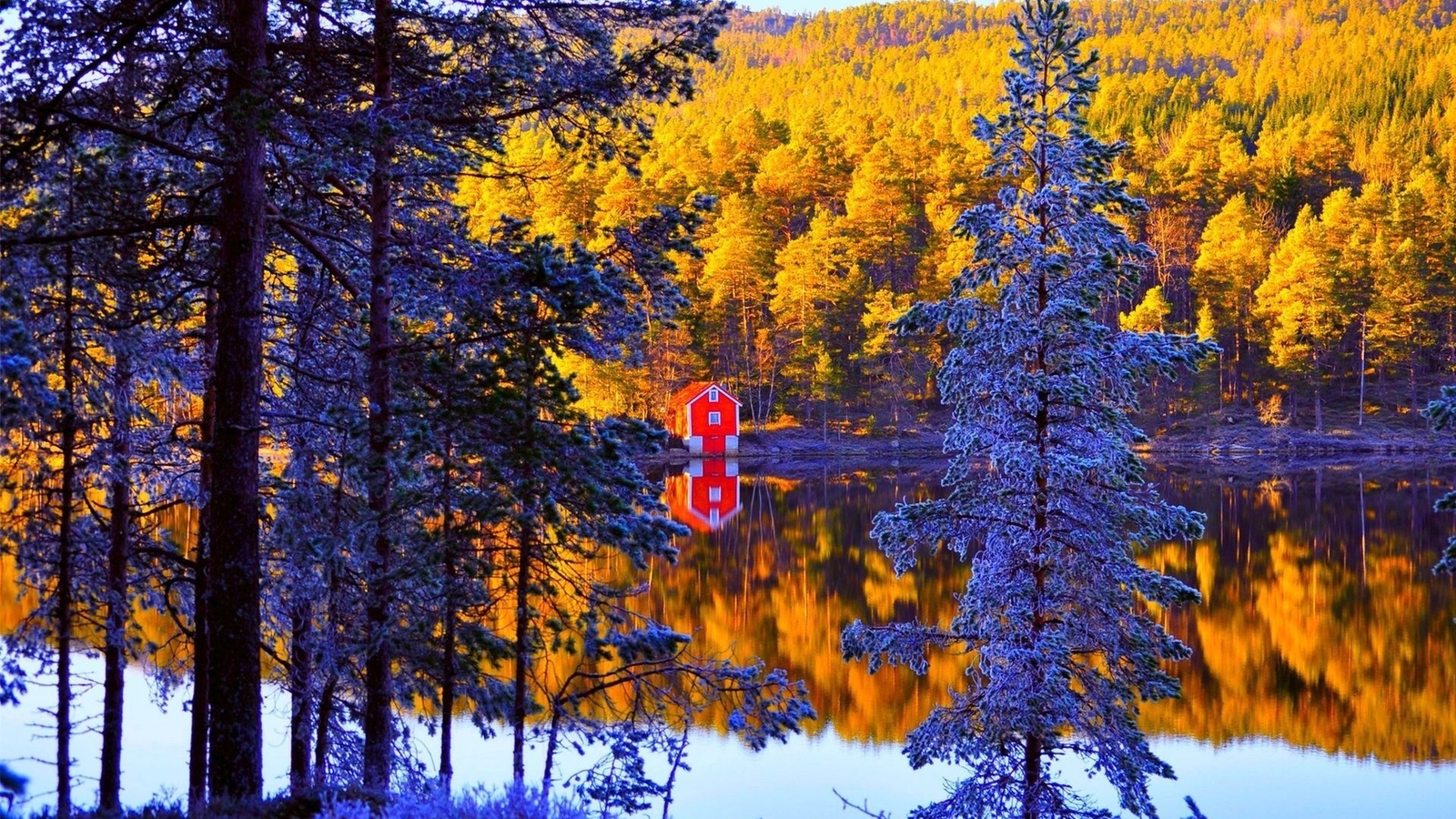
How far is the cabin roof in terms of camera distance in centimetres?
6588

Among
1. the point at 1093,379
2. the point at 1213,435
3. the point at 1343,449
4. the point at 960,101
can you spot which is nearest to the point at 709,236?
the point at 1213,435

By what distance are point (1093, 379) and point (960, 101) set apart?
152 m

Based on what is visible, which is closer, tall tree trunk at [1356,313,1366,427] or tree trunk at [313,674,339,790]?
tree trunk at [313,674,339,790]

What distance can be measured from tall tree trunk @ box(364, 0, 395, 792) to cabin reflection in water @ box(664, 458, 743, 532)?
26.7 metres

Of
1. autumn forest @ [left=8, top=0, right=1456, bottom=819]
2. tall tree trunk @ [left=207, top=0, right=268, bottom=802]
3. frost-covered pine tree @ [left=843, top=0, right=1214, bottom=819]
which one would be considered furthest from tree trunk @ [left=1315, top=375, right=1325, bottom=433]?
tall tree trunk @ [left=207, top=0, right=268, bottom=802]

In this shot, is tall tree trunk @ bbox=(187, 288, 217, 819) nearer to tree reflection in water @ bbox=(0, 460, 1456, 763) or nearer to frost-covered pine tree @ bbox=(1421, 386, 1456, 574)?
tree reflection in water @ bbox=(0, 460, 1456, 763)

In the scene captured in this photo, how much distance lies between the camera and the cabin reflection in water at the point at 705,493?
43.4m

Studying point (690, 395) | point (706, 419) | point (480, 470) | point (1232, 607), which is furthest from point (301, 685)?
point (706, 419)

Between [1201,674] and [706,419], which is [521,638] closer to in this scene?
[1201,674]

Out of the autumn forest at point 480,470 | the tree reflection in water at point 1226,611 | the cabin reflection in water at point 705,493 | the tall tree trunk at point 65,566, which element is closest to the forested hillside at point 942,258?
the cabin reflection in water at point 705,493

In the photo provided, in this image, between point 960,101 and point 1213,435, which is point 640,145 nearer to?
point 1213,435

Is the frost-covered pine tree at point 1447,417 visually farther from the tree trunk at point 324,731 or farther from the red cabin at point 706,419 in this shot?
the red cabin at point 706,419

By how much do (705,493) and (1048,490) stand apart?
38.7m

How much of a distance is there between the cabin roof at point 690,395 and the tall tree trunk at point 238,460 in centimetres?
5736
